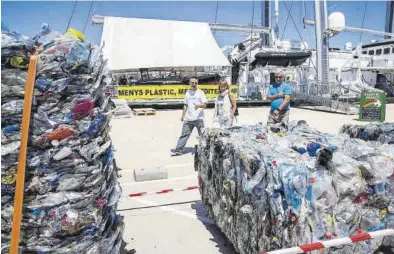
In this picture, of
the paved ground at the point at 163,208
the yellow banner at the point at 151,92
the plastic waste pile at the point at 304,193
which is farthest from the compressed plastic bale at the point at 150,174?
the yellow banner at the point at 151,92

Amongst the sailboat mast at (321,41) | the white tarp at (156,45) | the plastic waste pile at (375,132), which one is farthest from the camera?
the white tarp at (156,45)

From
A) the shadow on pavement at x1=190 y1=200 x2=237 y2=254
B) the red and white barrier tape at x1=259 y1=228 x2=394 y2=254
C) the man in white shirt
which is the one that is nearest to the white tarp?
the man in white shirt

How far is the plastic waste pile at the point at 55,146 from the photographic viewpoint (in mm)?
2299

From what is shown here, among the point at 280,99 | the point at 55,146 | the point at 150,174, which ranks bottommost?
the point at 150,174

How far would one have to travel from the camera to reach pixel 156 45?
25516mm

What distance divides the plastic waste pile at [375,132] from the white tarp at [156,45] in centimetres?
2092

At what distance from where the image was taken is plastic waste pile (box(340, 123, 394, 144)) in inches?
162

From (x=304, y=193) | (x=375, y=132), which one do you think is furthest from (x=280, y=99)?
(x=304, y=193)

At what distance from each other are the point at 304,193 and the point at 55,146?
1863mm

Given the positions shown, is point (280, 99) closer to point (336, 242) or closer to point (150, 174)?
point (150, 174)

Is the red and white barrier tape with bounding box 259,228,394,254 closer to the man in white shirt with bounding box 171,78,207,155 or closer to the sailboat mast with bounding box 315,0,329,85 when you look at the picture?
the man in white shirt with bounding box 171,78,207,155

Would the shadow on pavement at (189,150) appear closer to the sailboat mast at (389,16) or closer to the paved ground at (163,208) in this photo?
the paved ground at (163,208)

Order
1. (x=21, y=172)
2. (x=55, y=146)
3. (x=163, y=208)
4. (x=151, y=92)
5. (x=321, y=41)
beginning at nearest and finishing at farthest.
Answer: (x=21, y=172) < (x=55, y=146) < (x=163, y=208) < (x=151, y=92) < (x=321, y=41)

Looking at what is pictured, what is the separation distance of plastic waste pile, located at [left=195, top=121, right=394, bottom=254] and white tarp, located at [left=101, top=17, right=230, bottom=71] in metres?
22.1
